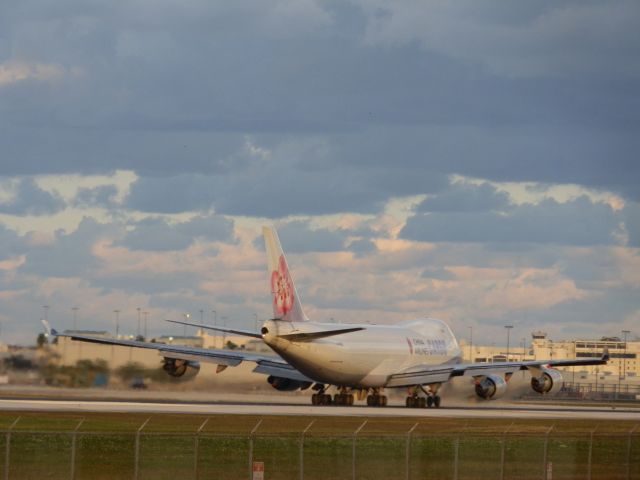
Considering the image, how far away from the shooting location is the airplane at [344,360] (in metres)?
84.7

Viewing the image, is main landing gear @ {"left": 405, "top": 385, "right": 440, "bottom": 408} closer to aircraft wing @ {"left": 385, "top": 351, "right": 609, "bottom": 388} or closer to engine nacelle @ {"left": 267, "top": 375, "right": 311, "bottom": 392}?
aircraft wing @ {"left": 385, "top": 351, "right": 609, "bottom": 388}

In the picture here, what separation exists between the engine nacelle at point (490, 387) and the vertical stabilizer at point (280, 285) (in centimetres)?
1299

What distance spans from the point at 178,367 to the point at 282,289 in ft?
33.2

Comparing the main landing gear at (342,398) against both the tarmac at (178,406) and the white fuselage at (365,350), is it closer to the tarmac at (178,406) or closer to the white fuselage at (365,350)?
the white fuselage at (365,350)

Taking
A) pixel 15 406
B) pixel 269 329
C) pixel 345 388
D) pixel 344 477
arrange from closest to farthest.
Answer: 1. pixel 344 477
2. pixel 15 406
3. pixel 269 329
4. pixel 345 388

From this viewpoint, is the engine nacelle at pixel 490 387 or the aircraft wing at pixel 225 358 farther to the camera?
the engine nacelle at pixel 490 387

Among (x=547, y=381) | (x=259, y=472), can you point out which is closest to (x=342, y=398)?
(x=547, y=381)

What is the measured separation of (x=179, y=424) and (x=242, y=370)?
37.3m

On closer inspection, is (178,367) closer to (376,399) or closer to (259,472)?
(376,399)

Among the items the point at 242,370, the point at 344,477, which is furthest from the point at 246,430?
the point at 242,370

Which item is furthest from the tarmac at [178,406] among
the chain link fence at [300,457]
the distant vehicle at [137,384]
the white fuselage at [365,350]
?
the chain link fence at [300,457]

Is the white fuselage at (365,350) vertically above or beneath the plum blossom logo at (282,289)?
beneath

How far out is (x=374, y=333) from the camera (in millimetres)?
93875

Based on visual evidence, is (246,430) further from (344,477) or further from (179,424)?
(344,477)
